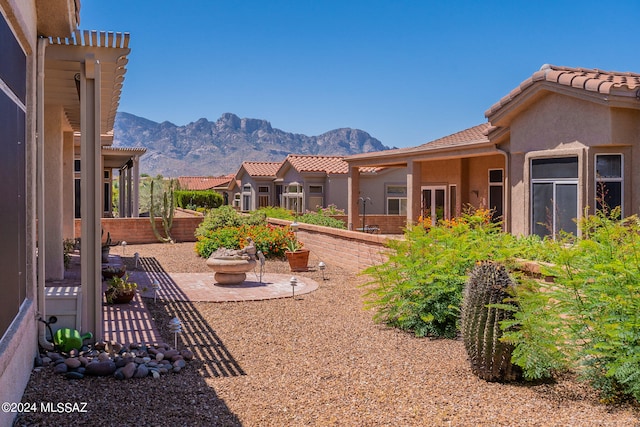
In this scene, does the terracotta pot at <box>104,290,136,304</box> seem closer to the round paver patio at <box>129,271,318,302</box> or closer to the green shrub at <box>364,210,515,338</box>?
the round paver patio at <box>129,271,318,302</box>

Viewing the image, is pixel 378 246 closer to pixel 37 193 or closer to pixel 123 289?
pixel 123 289

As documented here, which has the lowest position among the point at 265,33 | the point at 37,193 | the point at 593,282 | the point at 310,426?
the point at 310,426

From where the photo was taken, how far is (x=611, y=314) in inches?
219

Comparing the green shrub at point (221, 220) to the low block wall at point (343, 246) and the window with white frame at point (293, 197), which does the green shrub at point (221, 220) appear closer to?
the low block wall at point (343, 246)

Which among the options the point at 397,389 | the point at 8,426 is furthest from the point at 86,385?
the point at 397,389

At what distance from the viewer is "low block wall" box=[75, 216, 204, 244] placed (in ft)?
74.5

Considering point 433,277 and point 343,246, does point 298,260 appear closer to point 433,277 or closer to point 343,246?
point 343,246

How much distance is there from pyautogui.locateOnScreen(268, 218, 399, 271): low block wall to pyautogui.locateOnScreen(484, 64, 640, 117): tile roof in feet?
13.9

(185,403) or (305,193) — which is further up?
(305,193)

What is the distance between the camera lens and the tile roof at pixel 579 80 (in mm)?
11180

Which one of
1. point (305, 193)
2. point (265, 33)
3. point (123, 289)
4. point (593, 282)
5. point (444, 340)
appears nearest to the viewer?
point (593, 282)

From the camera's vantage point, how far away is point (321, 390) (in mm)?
6027

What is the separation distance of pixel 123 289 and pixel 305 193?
1032 inches

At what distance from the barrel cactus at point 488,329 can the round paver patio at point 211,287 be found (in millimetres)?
5454
